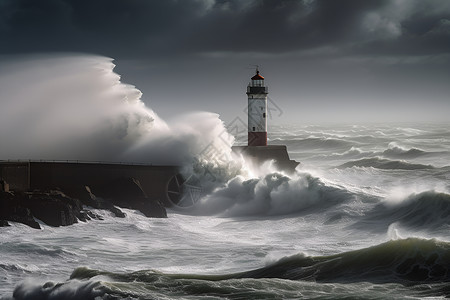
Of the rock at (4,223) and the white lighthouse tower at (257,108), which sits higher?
the white lighthouse tower at (257,108)

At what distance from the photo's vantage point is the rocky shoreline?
56.3 ft

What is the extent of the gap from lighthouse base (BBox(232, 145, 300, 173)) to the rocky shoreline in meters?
5.45

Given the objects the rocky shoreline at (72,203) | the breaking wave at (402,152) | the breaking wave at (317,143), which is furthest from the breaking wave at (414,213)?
the breaking wave at (317,143)

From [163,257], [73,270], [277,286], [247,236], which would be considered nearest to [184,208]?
[247,236]

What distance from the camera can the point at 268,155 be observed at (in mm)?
25922

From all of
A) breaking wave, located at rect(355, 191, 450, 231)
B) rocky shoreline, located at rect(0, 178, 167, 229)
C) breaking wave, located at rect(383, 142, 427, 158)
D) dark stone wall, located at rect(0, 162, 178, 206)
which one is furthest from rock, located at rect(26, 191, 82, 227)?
breaking wave, located at rect(383, 142, 427, 158)

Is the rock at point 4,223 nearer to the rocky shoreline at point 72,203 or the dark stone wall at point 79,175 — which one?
the rocky shoreline at point 72,203

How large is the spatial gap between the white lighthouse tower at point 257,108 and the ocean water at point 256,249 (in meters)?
1.92

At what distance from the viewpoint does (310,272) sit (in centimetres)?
1227

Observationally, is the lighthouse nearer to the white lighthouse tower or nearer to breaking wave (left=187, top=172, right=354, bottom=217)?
the white lighthouse tower

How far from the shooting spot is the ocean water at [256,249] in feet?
35.9

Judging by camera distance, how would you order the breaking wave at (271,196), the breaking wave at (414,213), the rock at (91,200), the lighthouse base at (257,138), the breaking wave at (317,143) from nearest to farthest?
the breaking wave at (414,213) < the rock at (91,200) < the breaking wave at (271,196) < the lighthouse base at (257,138) < the breaking wave at (317,143)

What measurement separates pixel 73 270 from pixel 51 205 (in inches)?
209

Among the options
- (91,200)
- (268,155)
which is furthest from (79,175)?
(268,155)
